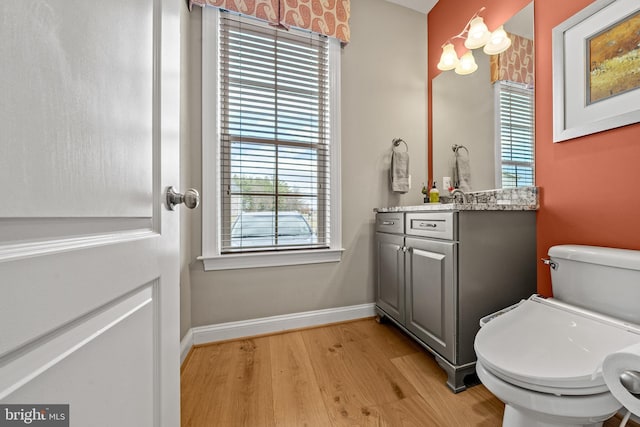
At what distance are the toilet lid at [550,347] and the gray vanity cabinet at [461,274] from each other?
0.22m

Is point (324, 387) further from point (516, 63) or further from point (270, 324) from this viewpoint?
point (516, 63)

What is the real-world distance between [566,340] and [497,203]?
0.83 meters

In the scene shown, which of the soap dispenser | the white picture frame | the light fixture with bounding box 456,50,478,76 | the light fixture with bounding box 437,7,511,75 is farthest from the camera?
the soap dispenser

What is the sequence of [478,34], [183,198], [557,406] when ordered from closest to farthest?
[183,198] < [557,406] < [478,34]

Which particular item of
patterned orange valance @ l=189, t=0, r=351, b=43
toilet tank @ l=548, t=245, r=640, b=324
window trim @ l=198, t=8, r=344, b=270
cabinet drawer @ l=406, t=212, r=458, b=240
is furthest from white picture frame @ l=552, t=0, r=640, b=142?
window trim @ l=198, t=8, r=344, b=270

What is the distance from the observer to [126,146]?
44cm

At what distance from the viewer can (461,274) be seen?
1.24 meters

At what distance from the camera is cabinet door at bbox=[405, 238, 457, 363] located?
1.26 m

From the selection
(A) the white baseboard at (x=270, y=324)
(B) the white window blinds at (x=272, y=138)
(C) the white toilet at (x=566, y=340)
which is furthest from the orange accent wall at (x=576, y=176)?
(B) the white window blinds at (x=272, y=138)

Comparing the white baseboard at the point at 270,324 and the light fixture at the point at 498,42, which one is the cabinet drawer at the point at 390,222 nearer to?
the white baseboard at the point at 270,324

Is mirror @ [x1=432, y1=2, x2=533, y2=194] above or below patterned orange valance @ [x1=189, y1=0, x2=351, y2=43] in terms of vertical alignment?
below

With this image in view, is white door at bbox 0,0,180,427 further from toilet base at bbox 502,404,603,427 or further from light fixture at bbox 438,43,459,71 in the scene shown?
light fixture at bbox 438,43,459,71

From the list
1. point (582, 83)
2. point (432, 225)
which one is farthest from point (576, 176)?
point (432, 225)
